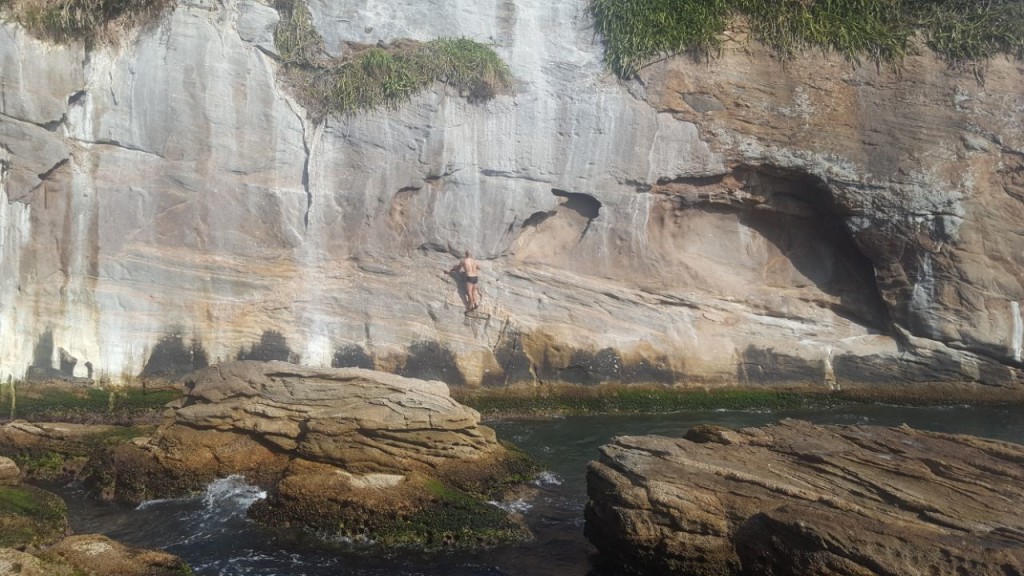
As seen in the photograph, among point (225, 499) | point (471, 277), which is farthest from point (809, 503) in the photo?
point (471, 277)

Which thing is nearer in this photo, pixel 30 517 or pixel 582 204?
pixel 30 517

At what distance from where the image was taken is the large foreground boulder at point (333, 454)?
813cm

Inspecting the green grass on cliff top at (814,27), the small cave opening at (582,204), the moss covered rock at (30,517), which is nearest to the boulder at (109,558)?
the moss covered rock at (30,517)

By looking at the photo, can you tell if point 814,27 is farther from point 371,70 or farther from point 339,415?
point 339,415

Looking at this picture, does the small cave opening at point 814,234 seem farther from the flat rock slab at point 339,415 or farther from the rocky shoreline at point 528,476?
the flat rock slab at point 339,415

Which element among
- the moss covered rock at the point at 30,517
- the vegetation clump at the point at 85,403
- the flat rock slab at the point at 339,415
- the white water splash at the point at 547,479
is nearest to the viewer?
the moss covered rock at the point at 30,517

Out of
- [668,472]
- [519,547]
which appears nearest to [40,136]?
[519,547]

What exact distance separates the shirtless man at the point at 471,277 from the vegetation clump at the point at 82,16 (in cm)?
500

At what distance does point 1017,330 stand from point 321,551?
986 centimetres

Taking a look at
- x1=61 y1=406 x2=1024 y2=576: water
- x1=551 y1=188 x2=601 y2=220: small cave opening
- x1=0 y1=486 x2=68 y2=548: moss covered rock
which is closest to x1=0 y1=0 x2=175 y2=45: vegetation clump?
x1=551 y1=188 x2=601 y2=220: small cave opening

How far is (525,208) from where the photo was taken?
12695mm

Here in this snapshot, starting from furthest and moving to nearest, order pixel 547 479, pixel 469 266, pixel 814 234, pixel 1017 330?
pixel 814 234 < pixel 1017 330 < pixel 469 266 < pixel 547 479

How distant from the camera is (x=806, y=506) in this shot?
6.70m

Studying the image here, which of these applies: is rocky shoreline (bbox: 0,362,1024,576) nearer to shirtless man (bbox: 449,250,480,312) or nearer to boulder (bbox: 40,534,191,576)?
boulder (bbox: 40,534,191,576)
